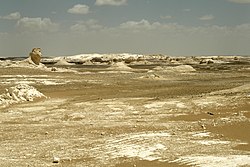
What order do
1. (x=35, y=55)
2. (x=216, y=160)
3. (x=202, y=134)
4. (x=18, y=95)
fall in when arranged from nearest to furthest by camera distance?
1. (x=216, y=160)
2. (x=202, y=134)
3. (x=18, y=95)
4. (x=35, y=55)

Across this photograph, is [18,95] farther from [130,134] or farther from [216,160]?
[216,160]

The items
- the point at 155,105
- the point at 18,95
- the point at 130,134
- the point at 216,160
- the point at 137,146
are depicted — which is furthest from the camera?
the point at 18,95

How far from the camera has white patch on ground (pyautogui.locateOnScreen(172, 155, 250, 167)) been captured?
9.79m

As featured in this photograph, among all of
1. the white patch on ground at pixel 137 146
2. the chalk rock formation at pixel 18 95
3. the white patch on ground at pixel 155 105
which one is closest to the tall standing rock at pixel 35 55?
the chalk rock formation at pixel 18 95

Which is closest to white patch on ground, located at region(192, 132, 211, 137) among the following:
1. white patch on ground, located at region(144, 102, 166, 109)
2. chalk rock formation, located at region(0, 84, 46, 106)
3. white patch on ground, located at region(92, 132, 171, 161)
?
white patch on ground, located at region(92, 132, 171, 161)

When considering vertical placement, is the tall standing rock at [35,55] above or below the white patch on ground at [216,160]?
above

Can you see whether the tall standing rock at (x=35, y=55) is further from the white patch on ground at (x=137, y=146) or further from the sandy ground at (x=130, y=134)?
the white patch on ground at (x=137, y=146)

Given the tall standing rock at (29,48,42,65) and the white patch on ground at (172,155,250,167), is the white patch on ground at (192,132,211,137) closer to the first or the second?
the white patch on ground at (172,155,250,167)

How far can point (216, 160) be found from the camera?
10172 mm

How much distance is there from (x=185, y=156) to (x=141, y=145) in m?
1.71

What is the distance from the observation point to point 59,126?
16.5 m

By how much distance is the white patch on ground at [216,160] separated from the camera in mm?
9789

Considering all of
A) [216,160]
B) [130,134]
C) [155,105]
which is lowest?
[155,105]

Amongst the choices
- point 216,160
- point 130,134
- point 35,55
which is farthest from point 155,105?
point 35,55
